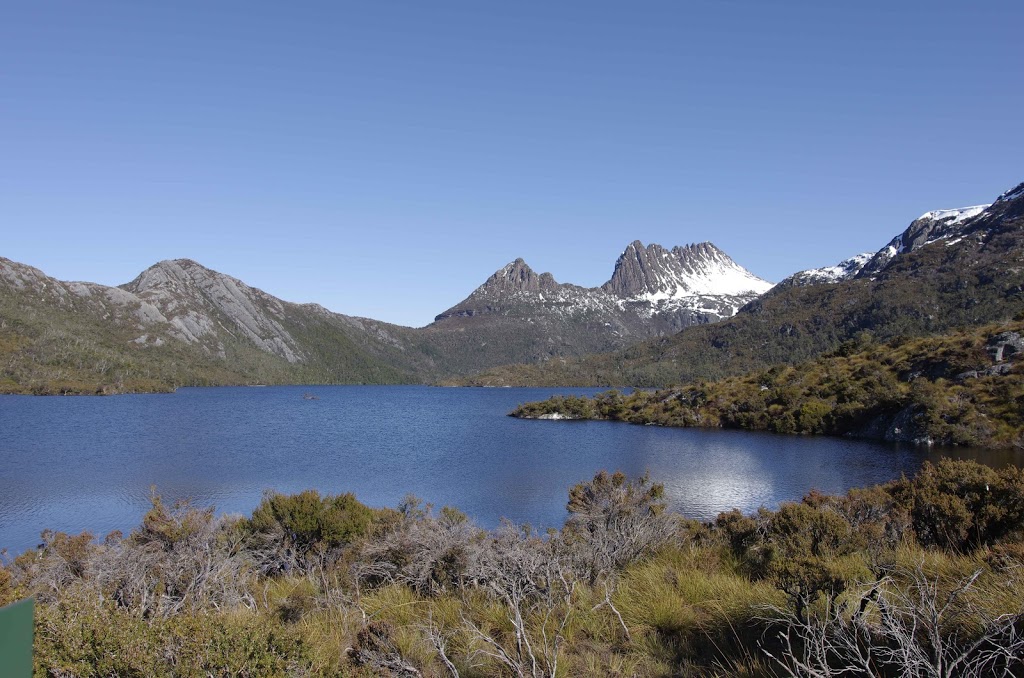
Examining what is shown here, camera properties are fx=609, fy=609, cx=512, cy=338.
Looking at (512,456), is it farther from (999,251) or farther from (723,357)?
(999,251)

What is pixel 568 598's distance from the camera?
6.20 m

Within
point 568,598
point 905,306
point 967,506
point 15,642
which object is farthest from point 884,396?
point 905,306

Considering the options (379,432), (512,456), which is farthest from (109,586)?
(379,432)

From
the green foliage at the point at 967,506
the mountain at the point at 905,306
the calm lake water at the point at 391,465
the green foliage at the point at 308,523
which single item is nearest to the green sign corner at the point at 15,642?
the green foliage at the point at 967,506

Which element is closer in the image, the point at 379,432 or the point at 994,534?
the point at 994,534

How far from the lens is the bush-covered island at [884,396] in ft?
165

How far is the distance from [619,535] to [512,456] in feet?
129

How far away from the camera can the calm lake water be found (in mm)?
29281

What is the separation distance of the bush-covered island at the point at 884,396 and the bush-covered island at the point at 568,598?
157 feet

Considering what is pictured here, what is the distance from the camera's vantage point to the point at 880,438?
5556cm

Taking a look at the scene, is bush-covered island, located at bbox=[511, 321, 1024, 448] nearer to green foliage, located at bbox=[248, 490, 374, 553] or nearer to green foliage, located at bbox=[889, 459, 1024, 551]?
green foliage, located at bbox=[889, 459, 1024, 551]

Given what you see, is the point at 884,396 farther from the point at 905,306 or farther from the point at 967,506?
the point at 905,306

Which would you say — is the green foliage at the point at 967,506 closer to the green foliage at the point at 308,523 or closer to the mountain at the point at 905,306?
the green foliage at the point at 308,523

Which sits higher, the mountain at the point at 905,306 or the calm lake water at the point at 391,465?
the mountain at the point at 905,306
